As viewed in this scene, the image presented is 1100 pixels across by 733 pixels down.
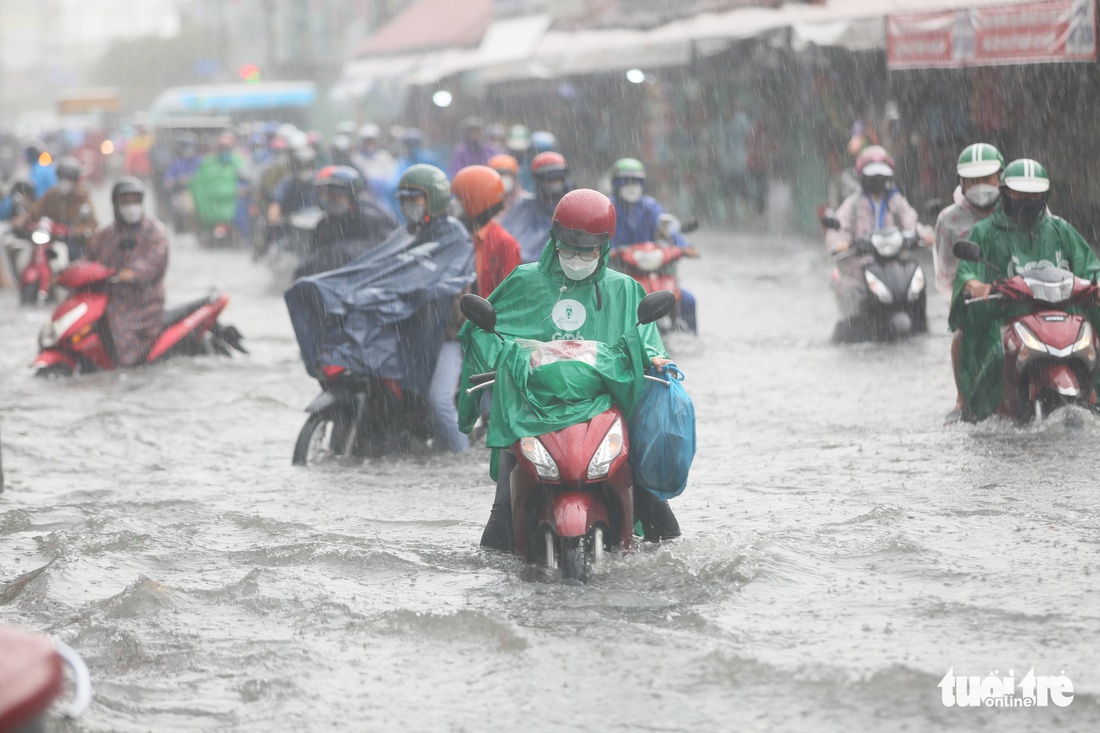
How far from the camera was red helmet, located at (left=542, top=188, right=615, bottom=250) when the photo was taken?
6.14 meters

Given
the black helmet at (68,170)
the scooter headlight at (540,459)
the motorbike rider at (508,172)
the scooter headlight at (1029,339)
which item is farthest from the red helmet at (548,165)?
the black helmet at (68,170)

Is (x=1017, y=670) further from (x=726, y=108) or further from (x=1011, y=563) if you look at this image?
(x=726, y=108)

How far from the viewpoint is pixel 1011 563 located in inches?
248

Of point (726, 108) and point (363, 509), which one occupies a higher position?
point (726, 108)

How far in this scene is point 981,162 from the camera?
31.8ft

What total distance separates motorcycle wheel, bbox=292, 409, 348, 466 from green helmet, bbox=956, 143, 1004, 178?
4.23 meters

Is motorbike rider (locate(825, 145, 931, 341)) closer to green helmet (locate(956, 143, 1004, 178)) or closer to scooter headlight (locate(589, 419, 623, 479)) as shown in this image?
green helmet (locate(956, 143, 1004, 178))

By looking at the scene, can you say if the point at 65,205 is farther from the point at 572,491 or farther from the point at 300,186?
the point at 572,491

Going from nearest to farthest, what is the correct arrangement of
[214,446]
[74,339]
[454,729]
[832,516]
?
[454,729]
[832,516]
[214,446]
[74,339]

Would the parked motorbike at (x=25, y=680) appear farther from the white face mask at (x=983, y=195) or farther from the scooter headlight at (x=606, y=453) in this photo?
the white face mask at (x=983, y=195)

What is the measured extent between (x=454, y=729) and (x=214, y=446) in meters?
5.75

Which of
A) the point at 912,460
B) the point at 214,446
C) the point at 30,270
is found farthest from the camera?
the point at 30,270

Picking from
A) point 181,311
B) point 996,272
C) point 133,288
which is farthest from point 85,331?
point 996,272

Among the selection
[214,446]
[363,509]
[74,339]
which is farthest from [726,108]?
[363,509]
